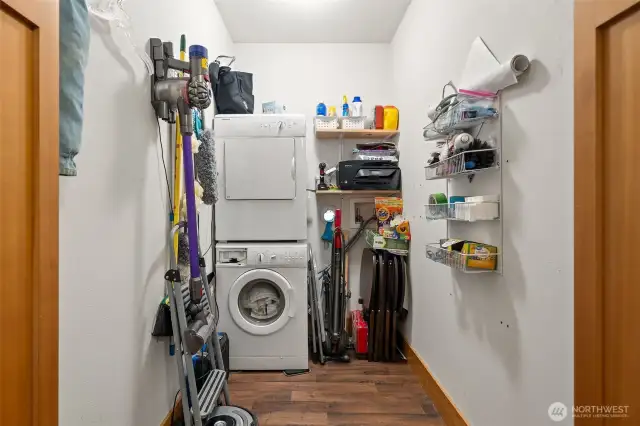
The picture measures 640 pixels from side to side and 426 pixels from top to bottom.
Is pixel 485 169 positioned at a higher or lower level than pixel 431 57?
lower

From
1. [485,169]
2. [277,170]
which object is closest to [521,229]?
[485,169]

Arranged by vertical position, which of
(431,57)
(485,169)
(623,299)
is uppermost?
(431,57)

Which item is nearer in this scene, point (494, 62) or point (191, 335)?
point (494, 62)

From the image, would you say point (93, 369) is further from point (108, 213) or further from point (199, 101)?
point (199, 101)

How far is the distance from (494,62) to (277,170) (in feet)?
5.14

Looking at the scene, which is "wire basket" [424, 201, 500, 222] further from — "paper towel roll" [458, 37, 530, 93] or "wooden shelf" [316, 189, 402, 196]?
Result: "wooden shelf" [316, 189, 402, 196]

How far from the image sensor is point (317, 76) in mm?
3168

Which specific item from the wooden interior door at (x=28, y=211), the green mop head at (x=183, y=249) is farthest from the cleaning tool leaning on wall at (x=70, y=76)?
the green mop head at (x=183, y=249)

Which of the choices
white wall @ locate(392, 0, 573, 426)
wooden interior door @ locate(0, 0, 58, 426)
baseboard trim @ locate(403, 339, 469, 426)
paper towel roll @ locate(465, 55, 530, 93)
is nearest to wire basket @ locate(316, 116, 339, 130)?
white wall @ locate(392, 0, 573, 426)

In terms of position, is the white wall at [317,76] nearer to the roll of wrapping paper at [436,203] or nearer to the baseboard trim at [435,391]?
the baseboard trim at [435,391]

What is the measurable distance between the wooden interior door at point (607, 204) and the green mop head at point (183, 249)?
1529 mm

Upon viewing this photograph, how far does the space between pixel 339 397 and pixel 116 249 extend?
5.23 ft

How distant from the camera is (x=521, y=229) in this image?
3.96ft

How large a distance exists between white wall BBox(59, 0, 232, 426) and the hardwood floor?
589mm
